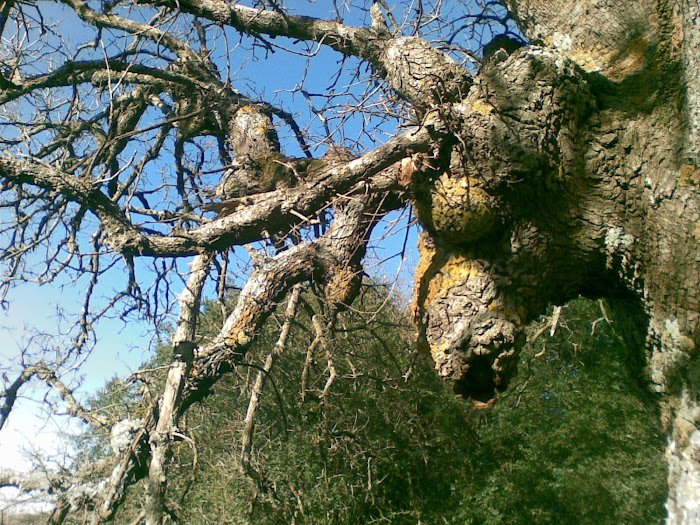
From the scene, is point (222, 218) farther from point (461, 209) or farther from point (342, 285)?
point (461, 209)

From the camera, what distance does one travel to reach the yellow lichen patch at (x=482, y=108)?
130 inches

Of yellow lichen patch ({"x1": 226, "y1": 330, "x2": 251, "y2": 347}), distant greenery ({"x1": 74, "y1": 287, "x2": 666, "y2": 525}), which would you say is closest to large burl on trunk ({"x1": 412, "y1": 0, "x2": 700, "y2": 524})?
yellow lichen patch ({"x1": 226, "y1": 330, "x2": 251, "y2": 347})

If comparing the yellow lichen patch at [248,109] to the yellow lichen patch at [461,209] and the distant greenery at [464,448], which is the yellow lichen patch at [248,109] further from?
the distant greenery at [464,448]

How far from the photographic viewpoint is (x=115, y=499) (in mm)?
4336

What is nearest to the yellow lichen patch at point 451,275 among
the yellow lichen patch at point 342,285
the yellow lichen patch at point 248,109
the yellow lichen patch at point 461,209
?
the yellow lichen patch at point 461,209

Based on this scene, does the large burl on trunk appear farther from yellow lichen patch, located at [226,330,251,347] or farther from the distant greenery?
the distant greenery

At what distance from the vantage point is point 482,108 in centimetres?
332

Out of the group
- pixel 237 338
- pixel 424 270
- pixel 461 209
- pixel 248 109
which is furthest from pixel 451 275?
pixel 248 109

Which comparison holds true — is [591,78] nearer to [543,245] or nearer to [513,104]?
[513,104]

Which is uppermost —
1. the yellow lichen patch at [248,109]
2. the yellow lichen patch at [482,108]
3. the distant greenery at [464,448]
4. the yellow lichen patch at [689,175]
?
the yellow lichen patch at [248,109]

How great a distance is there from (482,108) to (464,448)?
30.6 ft

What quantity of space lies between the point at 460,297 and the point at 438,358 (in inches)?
14.6

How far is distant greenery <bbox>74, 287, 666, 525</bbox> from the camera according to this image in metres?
10.2

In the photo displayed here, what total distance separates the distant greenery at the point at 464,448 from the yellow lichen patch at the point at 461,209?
22.0 feet
